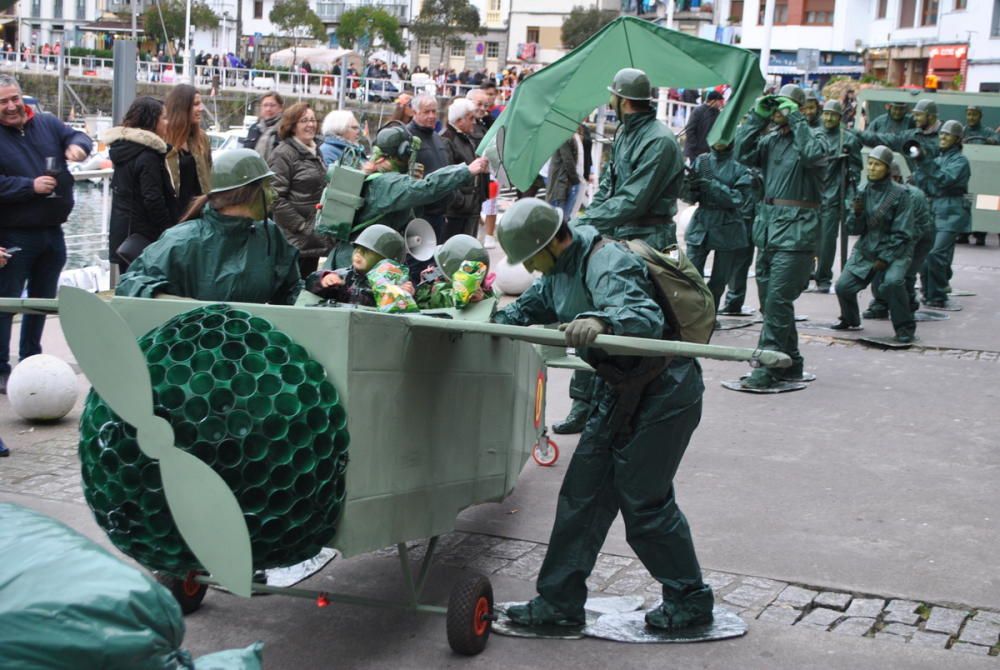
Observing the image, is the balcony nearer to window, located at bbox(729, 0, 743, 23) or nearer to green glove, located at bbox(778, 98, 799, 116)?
window, located at bbox(729, 0, 743, 23)

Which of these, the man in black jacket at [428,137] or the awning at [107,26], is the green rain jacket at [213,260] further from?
the awning at [107,26]

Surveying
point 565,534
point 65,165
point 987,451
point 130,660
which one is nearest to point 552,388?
point 987,451

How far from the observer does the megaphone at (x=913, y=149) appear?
15.4 metres

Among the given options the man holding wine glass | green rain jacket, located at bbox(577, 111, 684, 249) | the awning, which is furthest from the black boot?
the awning

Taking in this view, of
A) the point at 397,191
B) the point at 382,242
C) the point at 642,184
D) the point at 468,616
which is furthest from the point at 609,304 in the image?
the point at 642,184

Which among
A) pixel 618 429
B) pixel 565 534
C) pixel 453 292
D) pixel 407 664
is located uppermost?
pixel 453 292

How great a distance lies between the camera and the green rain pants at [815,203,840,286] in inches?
594

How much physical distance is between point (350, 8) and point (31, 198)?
8841 centimetres

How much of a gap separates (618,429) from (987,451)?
13.5 ft

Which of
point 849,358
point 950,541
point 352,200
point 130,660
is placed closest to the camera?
point 130,660

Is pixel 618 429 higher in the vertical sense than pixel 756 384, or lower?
higher

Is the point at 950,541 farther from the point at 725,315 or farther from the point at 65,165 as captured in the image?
the point at 725,315

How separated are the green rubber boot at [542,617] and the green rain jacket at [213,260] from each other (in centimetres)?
166

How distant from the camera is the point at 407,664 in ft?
15.8
